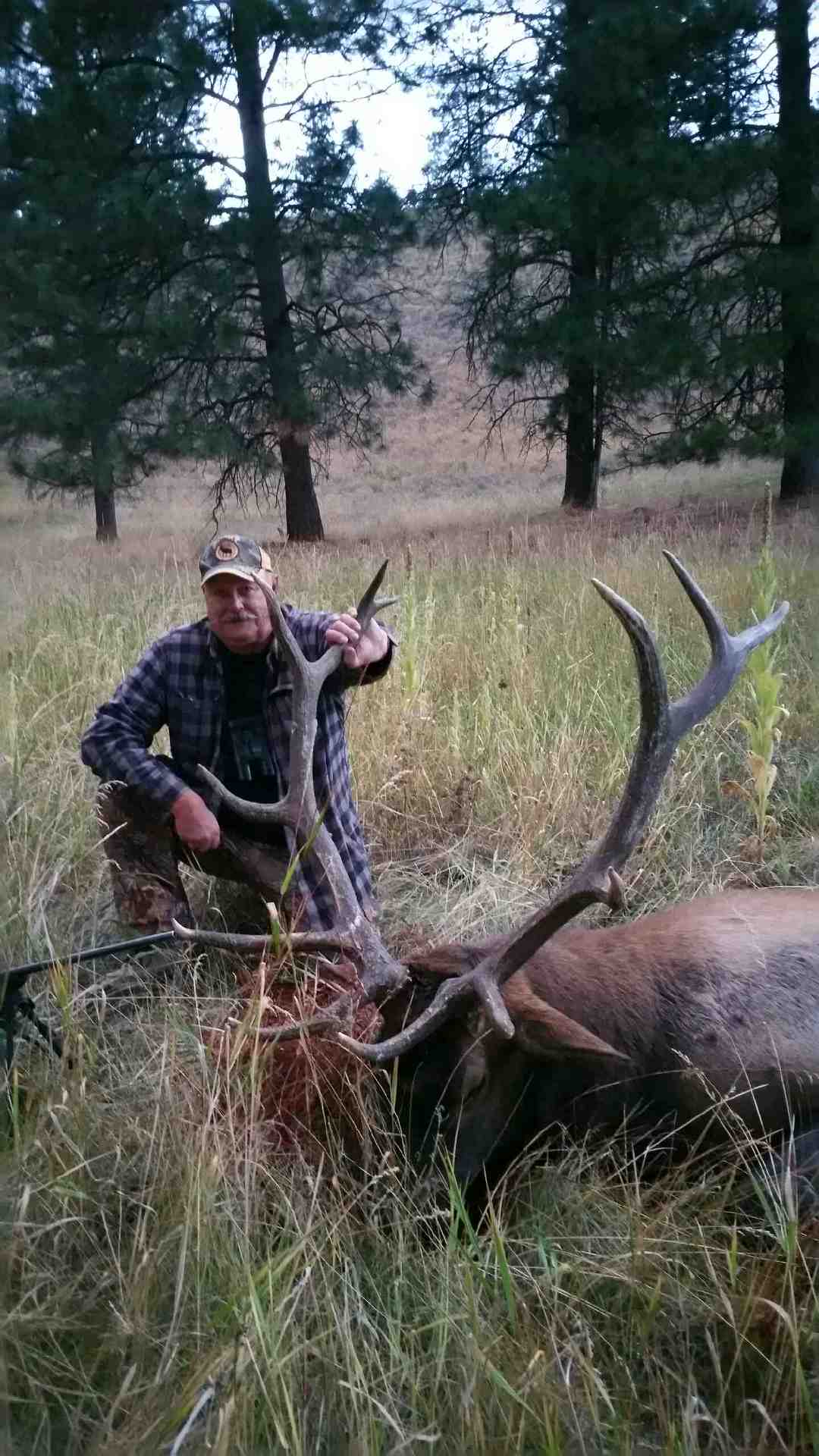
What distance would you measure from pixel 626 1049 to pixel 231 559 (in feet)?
5.91

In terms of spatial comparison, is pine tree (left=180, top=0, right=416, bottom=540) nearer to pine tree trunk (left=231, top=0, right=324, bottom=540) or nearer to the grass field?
pine tree trunk (left=231, top=0, right=324, bottom=540)

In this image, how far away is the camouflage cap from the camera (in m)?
3.26

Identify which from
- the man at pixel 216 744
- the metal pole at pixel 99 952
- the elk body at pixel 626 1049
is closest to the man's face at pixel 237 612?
the man at pixel 216 744

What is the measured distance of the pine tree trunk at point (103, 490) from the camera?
5.14 metres

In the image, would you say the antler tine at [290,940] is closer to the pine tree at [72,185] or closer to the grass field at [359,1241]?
the grass field at [359,1241]

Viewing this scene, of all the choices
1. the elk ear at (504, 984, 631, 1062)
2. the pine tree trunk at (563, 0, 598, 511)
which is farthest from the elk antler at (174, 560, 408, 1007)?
the pine tree trunk at (563, 0, 598, 511)

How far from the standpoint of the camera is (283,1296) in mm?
1777

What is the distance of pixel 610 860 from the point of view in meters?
2.21

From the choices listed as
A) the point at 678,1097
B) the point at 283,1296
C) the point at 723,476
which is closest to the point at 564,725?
the point at 678,1097

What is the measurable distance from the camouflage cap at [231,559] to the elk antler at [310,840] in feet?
1.41

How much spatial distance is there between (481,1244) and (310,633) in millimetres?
1913

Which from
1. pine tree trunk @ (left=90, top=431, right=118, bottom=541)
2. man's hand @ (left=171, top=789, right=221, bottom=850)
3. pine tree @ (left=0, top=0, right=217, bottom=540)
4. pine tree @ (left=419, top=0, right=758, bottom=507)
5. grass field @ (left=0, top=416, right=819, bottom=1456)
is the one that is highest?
pine tree @ (left=419, top=0, right=758, bottom=507)

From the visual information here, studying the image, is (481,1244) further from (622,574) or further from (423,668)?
(622,574)

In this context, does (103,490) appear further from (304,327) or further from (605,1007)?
(304,327)
